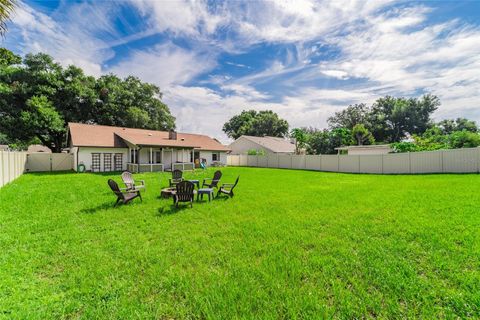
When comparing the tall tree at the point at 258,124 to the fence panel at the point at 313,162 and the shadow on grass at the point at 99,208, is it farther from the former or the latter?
the shadow on grass at the point at 99,208

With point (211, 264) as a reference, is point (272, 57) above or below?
above

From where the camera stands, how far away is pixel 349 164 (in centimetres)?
2136

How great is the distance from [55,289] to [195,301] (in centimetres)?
215

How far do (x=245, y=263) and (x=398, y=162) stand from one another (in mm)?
19838

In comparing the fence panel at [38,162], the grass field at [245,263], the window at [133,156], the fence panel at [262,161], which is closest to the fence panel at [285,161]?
the fence panel at [262,161]

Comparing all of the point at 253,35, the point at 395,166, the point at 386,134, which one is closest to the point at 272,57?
the point at 253,35

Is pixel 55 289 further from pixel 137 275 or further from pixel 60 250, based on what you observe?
pixel 60 250

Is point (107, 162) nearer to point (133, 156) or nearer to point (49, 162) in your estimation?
point (133, 156)

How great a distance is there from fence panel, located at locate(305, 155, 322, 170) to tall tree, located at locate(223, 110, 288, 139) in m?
26.5

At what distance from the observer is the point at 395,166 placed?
18453mm

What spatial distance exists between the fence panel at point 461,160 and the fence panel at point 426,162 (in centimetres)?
33

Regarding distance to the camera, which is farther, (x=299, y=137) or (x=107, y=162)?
(x=299, y=137)

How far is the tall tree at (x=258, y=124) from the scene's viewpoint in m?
50.5

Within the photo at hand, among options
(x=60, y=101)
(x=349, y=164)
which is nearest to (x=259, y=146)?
(x=349, y=164)
